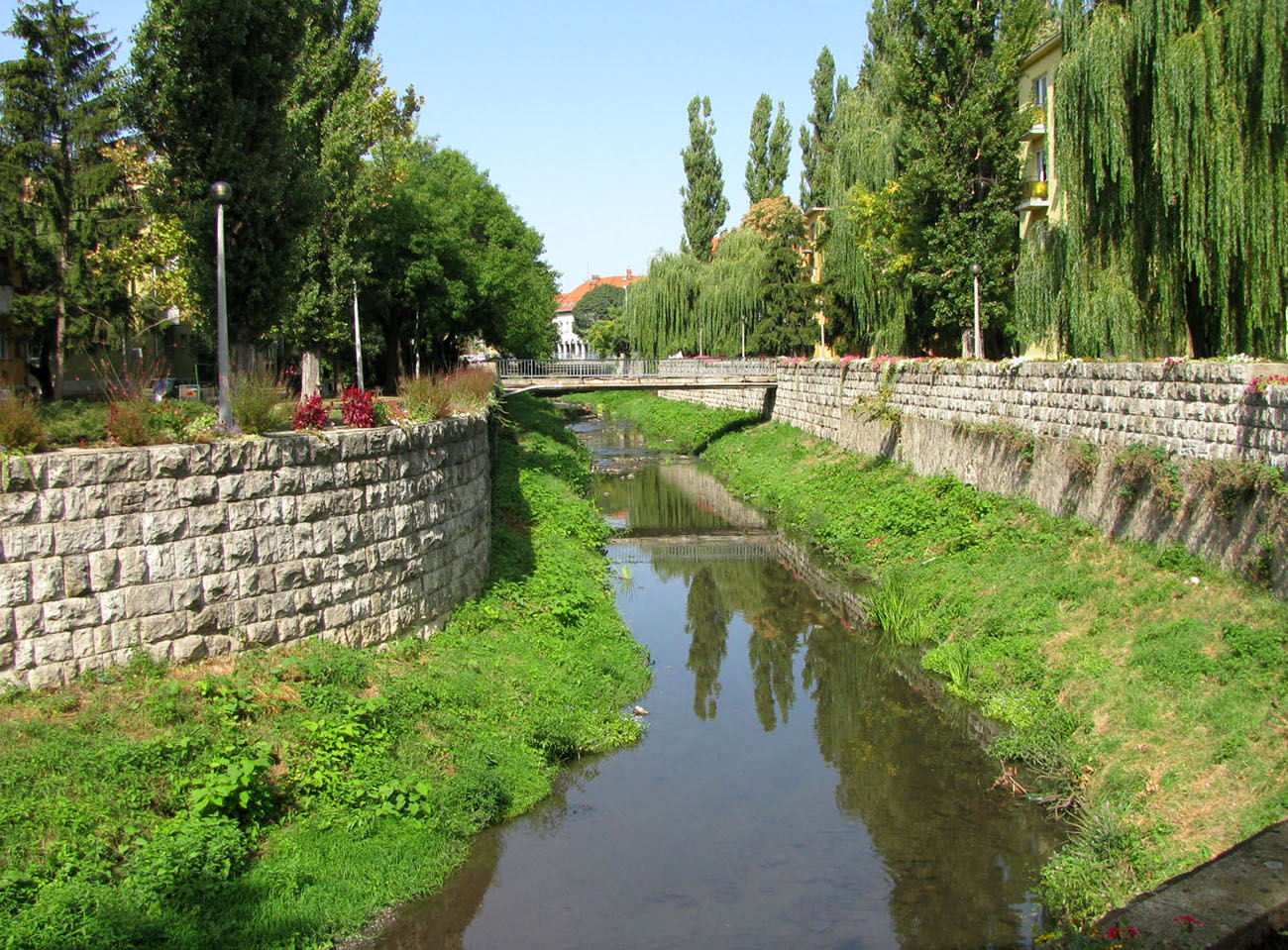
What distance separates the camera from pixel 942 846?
29.6 feet

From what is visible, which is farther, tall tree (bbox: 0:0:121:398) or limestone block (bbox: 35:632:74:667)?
tall tree (bbox: 0:0:121:398)

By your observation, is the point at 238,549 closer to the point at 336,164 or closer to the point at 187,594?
the point at 187,594

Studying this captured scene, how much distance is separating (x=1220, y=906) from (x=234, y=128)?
13.0 metres

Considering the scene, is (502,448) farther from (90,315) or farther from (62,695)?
(62,695)

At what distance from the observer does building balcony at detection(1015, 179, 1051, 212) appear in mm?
28000

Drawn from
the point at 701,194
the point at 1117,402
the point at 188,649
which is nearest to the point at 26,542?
the point at 188,649

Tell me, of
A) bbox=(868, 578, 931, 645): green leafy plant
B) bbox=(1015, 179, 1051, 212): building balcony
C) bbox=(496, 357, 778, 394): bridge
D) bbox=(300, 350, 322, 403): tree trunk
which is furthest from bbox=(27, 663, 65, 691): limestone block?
bbox=(496, 357, 778, 394): bridge

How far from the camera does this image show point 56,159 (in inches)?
985

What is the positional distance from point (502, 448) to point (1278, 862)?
827 inches

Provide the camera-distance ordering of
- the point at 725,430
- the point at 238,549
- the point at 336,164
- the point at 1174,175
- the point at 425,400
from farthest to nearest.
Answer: the point at 725,430 → the point at 336,164 → the point at 1174,175 → the point at 425,400 → the point at 238,549

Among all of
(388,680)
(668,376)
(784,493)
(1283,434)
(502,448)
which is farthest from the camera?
(668,376)

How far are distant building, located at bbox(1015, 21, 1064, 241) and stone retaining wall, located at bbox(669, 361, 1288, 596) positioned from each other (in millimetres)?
7967

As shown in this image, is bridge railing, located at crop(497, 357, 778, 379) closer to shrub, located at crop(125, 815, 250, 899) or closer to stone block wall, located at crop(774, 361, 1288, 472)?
stone block wall, located at crop(774, 361, 1288, 472)

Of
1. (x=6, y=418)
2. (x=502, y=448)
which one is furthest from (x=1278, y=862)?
(x=502, y=448)
